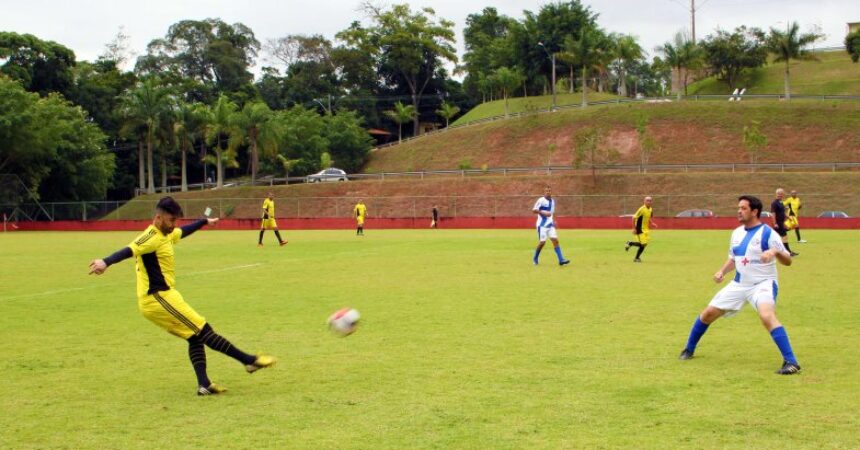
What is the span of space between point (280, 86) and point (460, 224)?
5800 cm

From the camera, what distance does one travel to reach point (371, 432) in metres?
7.24

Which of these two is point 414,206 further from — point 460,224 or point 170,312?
point 170,312

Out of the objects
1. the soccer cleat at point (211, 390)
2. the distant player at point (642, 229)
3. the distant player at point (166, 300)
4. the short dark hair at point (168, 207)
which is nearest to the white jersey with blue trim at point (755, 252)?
the distant player at point (166, 300)

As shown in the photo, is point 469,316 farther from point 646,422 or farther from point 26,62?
point 26,62

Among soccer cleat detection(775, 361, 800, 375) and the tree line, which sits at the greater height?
the tree line

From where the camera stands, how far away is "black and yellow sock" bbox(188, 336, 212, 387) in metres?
8.78

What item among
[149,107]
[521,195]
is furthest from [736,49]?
[149,107]

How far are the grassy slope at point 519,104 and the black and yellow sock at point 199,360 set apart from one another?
3731 inches

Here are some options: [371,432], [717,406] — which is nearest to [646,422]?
[717,406]

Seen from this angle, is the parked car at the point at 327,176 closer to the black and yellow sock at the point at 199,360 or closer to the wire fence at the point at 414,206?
the wire fence at the point at 414,206

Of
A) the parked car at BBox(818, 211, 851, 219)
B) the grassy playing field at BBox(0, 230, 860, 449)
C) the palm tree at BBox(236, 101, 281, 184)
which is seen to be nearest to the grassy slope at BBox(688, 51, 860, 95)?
the parked car at BBox(818, 211, 851, 219)

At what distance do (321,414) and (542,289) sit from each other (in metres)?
10.2

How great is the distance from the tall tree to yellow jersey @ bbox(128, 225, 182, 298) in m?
96.0

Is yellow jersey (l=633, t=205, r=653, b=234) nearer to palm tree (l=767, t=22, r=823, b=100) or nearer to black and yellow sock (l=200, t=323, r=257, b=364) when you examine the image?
black and yellow sock (l=200, t=323, r=257, b=364)
